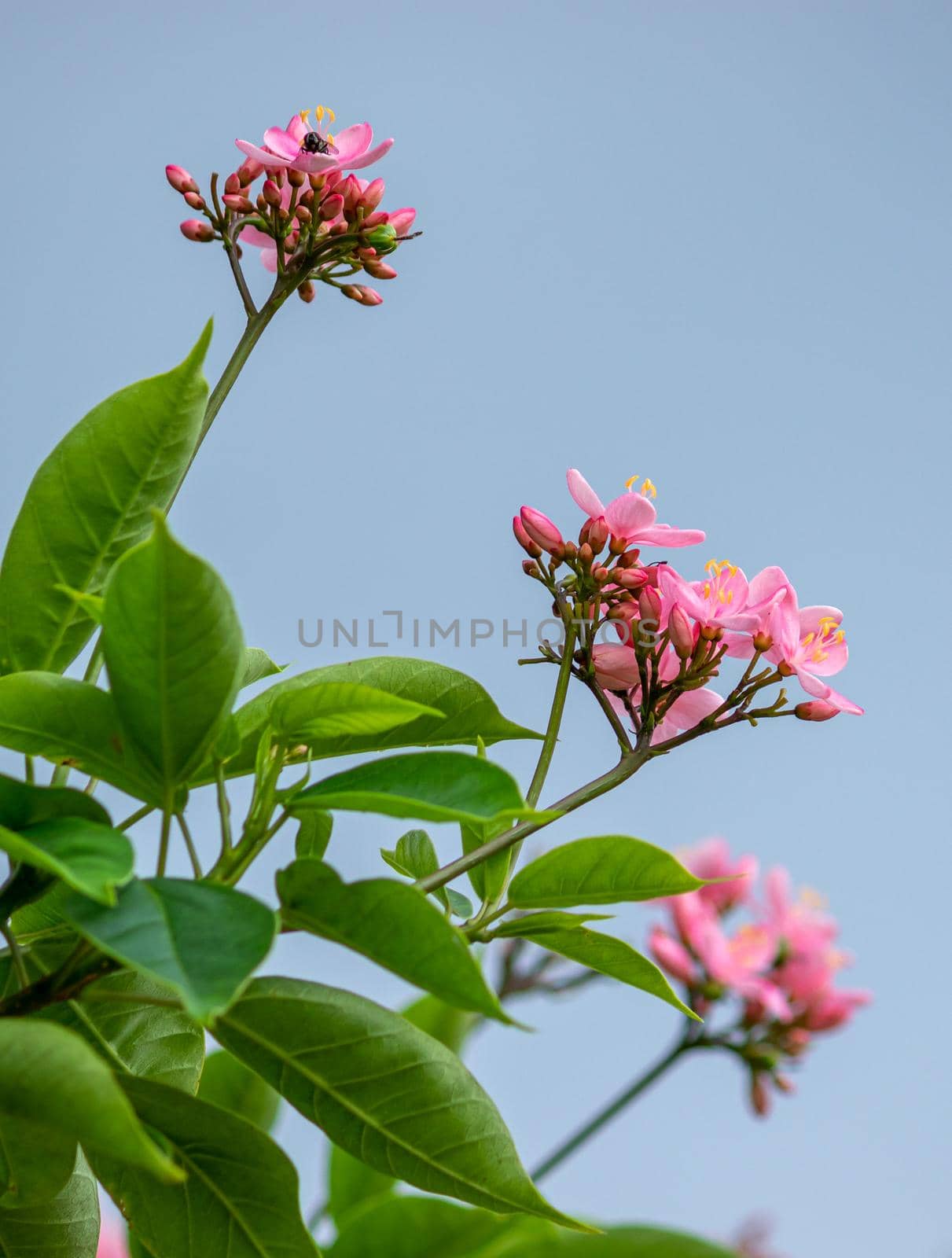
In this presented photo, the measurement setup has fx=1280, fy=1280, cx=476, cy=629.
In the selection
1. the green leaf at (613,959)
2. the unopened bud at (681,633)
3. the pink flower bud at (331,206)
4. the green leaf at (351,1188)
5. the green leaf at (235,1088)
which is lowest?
the green leaf at (351,1188)

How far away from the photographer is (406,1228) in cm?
80

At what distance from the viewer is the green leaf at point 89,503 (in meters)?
0.64

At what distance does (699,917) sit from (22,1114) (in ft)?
4.94

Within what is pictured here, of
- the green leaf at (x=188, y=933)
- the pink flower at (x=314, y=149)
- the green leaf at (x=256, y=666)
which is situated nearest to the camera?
the green leaf at (x=188, y=933)

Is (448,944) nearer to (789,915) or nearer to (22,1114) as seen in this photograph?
(22,1114)

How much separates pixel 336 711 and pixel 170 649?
9 centimetres

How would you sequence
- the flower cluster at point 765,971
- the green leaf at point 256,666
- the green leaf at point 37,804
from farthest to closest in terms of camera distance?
the flower cluster at point 765,971
the green leaf at point 256,666
the green leaf at point 37,804

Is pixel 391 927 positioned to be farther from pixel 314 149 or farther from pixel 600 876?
pixel 314 149

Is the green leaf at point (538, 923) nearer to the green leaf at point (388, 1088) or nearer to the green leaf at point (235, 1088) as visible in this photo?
the green leaf at point (388, 1088)

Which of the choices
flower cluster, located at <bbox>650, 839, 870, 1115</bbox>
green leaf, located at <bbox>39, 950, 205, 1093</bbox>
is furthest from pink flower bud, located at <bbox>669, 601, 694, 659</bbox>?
flower cluster, located at <bbox>650, 839, 870, 1115</bbox>

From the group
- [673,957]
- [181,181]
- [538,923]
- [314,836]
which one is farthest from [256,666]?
[673,957]

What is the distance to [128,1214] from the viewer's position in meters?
0.63

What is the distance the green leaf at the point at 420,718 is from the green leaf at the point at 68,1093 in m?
0.19

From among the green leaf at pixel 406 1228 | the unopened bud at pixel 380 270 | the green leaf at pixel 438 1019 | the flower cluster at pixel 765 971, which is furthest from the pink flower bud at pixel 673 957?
the unopened bud at pixel 380 270
